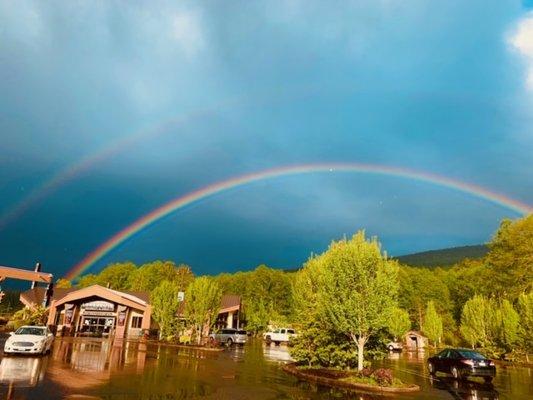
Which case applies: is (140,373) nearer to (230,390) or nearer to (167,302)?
(230,390)

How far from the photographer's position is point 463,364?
2319cm

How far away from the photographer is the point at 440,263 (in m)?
199

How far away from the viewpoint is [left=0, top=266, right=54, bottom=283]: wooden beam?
176 feet

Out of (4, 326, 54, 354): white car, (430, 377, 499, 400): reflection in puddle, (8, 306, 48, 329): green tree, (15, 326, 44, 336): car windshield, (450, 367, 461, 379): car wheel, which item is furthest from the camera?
(8, 306, 48, 329): green tree

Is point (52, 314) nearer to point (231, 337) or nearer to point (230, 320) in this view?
point (231, 337)

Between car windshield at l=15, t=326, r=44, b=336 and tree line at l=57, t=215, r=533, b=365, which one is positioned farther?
car windshield at l=15, t=326, r=44, b=336

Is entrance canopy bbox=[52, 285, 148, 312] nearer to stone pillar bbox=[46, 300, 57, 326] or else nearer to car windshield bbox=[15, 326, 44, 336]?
stone pillar bbox=[46, 300, 57, 326]

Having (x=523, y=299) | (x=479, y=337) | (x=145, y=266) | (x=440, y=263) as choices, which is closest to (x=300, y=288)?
(x=523, y=299)

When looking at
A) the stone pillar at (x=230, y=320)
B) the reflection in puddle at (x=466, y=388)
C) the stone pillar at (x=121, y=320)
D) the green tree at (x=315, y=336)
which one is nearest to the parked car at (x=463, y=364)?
the reflection in puddle at (x=466, y=388)

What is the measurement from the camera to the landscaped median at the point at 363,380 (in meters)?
18.1

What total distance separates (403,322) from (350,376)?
51.5 metres

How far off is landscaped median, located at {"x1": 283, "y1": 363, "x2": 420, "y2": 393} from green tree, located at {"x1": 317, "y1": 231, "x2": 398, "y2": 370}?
1.15 meters

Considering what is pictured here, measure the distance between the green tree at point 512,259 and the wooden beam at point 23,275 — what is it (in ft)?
215

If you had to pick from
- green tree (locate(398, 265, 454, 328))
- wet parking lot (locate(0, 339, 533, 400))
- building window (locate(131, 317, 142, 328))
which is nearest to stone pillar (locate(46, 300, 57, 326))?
building window (locate(131, 317, 142, 328))
